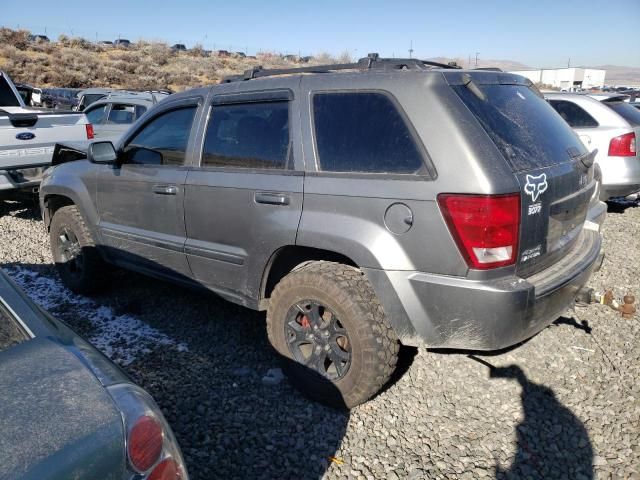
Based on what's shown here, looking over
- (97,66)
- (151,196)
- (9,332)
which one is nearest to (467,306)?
(9,332)

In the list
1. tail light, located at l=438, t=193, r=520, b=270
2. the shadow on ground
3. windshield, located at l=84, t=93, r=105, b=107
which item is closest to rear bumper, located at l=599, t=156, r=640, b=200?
the shadow on ground

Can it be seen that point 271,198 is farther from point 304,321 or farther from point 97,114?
point 97,114

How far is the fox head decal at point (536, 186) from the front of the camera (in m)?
2.53

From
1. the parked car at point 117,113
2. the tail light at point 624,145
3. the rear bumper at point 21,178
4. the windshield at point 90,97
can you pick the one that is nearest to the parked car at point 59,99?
the windshield at point 90,97

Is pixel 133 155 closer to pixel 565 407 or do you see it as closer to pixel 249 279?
pixel 249 279

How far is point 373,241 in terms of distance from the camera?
2.67 meters

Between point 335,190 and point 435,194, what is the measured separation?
1.90ft

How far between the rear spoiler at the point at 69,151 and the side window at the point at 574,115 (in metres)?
6.37

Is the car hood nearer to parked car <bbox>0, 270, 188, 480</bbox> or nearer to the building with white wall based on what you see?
parked car <bbox>0, 270, 188, 480</bbox>

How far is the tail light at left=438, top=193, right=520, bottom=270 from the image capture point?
2.42 m

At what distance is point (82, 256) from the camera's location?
457 centimetres

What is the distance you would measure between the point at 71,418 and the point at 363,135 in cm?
201

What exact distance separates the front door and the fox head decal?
2257 mm

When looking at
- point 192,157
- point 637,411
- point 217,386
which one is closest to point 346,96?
point 192,157
